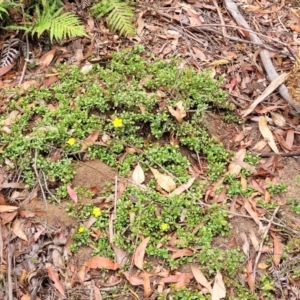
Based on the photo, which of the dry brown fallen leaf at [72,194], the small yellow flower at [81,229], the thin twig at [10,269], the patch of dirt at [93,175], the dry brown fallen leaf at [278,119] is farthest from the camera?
the dry brown fallen leaf at [278,119]

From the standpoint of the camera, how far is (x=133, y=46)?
177 inches

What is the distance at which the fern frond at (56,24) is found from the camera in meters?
4.27

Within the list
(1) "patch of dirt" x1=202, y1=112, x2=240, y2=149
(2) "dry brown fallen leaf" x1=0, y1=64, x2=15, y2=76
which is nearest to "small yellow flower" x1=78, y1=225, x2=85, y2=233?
(1) "patch of dirt" x1=202, y1=112, x2=240, y2=149

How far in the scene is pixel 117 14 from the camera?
4.54 meters

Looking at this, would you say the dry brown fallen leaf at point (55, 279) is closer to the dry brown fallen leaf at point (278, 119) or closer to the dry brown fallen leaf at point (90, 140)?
the dry brown fallen leaf at point (90, 140)

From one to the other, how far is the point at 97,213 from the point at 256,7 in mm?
2831

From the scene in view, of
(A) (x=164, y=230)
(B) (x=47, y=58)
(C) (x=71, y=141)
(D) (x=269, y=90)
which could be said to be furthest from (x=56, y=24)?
(A) (x=164, y=230)

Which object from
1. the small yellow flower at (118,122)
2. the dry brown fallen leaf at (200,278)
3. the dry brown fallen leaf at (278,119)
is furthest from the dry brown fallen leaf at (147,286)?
the dry brown fallen leaf at (278,119)

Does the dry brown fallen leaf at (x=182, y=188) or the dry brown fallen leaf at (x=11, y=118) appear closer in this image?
the dry brown fallen leaf at (x=182, y=188)

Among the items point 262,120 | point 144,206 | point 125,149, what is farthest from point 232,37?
point 144,206

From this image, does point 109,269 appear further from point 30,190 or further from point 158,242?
point 30,190

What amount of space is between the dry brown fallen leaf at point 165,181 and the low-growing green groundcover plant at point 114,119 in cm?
8

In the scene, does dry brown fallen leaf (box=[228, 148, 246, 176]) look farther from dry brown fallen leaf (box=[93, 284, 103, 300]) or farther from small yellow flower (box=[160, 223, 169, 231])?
dry brown fallen leaf (box=[93, 284, 103, 300])

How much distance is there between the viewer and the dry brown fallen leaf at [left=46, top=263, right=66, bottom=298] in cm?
331
